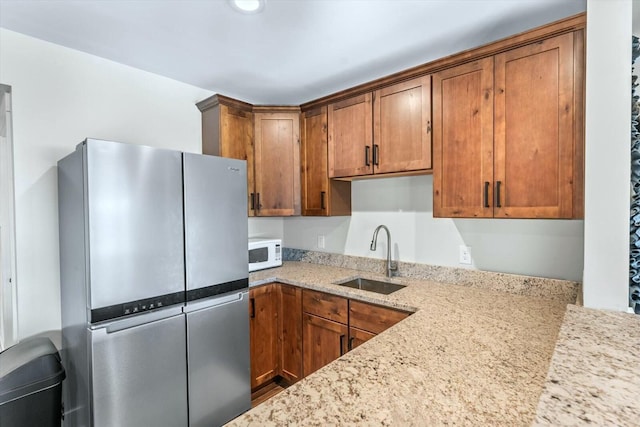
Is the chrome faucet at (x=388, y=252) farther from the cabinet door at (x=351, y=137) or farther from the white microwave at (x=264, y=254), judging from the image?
the white microwave at (x=264, y=254)

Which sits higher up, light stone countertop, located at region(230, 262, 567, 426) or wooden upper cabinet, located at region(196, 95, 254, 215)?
wooden upper cabinet, located at region(196, 95, 254, 215)

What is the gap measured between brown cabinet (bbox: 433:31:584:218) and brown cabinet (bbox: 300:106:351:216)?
87 cm

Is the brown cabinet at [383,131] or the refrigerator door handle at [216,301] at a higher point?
the brown cabinet at [383,131]

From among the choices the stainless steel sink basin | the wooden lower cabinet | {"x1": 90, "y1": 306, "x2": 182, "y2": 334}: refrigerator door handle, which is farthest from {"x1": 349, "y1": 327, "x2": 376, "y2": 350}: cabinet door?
{"x1": 90, "y1": 306, "x2": 182, "y2": 334}: refrigerator door handle

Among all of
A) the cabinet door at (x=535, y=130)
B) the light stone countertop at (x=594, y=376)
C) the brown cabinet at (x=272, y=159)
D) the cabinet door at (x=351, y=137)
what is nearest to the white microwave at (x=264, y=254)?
the brown cabinet at (x=272, y=159)

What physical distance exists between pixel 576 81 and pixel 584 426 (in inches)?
59.3

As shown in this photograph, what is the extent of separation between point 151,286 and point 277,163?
4.65ft

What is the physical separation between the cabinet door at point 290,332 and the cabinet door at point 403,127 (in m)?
1.12

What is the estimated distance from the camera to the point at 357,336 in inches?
73.9

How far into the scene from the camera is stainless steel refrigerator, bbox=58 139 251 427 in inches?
55.0

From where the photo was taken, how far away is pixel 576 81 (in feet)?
4.54

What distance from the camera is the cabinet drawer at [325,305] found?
1.94 m

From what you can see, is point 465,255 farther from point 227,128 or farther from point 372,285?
point 227,128

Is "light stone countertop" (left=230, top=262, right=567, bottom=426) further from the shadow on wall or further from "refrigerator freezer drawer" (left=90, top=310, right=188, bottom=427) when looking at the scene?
the shadow on wall
